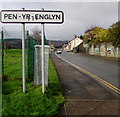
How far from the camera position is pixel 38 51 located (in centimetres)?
543

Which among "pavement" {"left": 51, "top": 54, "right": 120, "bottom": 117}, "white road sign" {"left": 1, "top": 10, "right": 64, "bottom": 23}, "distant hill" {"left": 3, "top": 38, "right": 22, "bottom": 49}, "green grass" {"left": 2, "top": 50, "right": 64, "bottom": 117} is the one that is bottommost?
"pavement" {"left": 51, "top": 54, "right": 120, "bottom": 117}

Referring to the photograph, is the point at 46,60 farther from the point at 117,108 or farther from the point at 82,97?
the point at 117,108

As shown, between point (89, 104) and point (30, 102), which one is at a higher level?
point (30, 102)

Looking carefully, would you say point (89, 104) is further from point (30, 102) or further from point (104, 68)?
point (104, 68)

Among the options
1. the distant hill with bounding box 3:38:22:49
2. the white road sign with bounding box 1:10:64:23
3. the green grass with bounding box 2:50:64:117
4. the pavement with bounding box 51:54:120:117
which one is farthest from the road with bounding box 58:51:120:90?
the distant hill with bounding box 3:38:22:49

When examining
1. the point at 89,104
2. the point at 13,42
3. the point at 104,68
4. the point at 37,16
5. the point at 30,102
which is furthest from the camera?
the point at 104,68

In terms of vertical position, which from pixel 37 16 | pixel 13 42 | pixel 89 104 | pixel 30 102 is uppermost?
pixel 37 16

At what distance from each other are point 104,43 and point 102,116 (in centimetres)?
3073

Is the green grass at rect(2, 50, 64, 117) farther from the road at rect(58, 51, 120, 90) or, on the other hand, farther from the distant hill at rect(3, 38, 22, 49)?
the road at rect(58, 51, 120, 90)

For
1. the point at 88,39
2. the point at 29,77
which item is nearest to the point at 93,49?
the point at 88,39

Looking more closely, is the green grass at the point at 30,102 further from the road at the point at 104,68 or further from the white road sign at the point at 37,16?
the road at the point at 104,68

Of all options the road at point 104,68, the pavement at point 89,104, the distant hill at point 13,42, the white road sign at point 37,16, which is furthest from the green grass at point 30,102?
the road at point 104,68

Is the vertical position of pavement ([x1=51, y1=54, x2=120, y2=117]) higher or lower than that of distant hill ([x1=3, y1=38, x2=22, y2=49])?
lower

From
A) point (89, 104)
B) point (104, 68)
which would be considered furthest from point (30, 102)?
point (104, 68)
